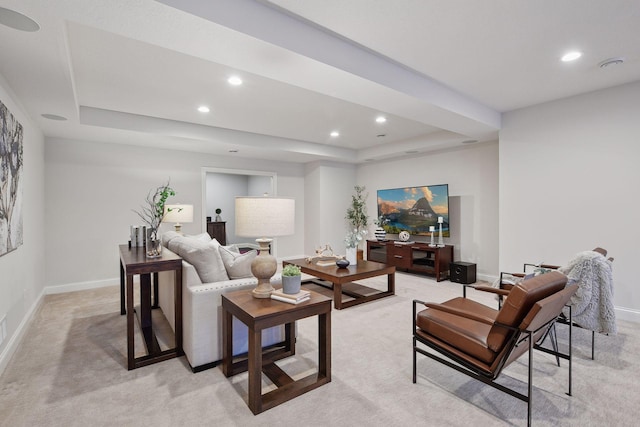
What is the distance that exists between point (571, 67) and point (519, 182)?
1.59m

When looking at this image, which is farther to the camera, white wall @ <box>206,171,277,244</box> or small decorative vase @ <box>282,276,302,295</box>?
white wall @ <box>206,171,277,244</box>

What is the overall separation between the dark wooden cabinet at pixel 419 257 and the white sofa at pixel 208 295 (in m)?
3.49

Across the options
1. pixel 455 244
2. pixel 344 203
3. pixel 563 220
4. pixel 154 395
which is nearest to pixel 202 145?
pixel 344 203

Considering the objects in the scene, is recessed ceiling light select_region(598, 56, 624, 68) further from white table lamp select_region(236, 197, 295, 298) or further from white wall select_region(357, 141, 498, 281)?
white table lamp select_region(236, 197, 295, 298)

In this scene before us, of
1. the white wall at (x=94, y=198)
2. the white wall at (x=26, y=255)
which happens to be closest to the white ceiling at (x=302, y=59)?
the white wall at (x=26, y=255)

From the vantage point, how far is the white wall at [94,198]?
15.2ft

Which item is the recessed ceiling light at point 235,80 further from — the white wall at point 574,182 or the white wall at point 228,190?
the white wall at point 228,190

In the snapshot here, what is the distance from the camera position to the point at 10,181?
8.79 ft

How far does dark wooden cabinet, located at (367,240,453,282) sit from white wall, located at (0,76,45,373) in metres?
5.15

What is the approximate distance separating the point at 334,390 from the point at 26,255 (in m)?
3.55

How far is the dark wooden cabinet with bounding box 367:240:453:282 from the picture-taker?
17.5 ft

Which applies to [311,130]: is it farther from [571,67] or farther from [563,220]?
[563,220]

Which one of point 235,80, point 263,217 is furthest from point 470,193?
point 263,217

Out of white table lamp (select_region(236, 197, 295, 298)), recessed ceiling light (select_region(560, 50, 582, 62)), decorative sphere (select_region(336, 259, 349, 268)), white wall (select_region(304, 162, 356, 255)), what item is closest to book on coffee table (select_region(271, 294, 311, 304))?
white table lamp (select_region(236, 197, 295, 298))
